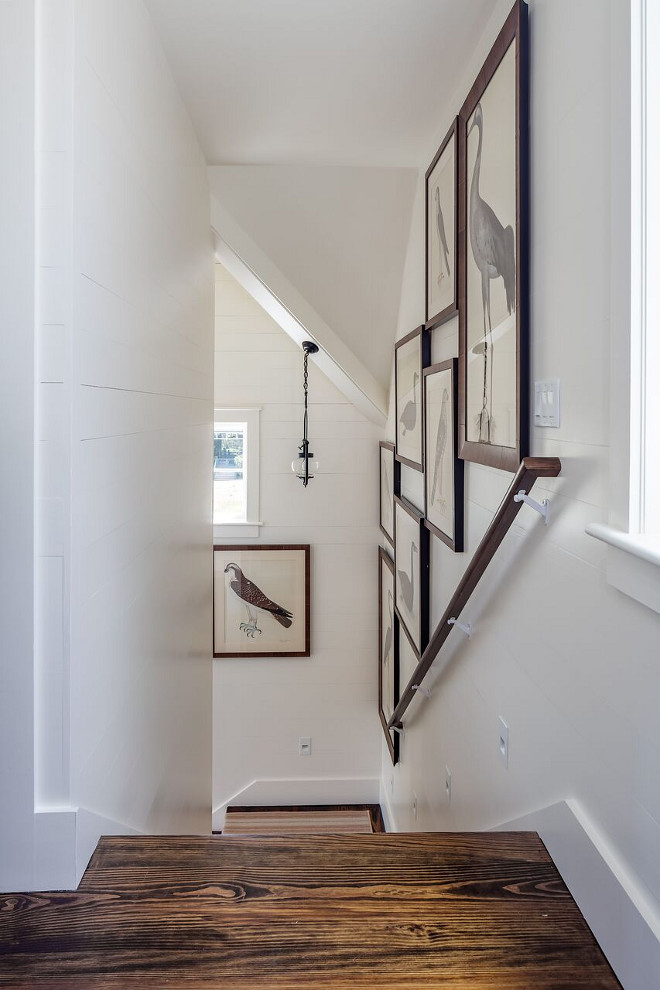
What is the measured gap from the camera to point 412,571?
120 inches

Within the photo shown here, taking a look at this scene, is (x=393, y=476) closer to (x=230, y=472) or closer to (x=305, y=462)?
(x=305, y=462)

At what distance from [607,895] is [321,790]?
368cm

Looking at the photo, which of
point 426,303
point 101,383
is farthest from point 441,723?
point 101,383

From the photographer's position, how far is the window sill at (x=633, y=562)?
0.97m

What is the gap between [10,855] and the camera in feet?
4.29

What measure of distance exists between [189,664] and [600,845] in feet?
6.13

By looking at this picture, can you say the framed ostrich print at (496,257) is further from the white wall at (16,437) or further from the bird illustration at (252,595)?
the bird illustration at (252,595)

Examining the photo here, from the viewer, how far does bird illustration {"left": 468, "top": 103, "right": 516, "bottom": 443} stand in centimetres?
163

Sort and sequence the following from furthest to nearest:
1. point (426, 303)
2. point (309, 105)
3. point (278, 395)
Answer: point (278, 395)
point (426, 303)
point (309, 105)

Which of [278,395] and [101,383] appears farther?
[278,395]

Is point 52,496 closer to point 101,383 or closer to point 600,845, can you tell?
point 101,383

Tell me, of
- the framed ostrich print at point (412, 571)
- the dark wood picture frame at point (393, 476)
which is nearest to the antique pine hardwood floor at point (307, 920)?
the framed ostrich print at point (412, 571)

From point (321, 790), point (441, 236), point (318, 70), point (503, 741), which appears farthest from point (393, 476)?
point (321, 790)

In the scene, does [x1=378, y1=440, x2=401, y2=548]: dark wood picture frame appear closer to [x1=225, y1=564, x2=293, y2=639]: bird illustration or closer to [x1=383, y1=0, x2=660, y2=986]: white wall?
[x1=225, y1=564, x2=293, y2=639]: bird illustration
